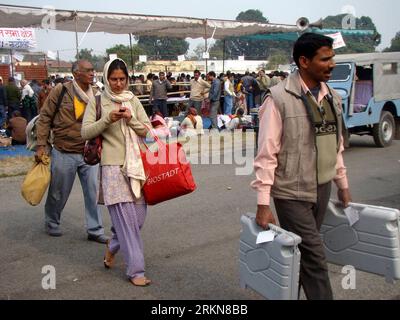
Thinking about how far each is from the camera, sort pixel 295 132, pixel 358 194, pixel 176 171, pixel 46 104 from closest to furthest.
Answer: pixel 295 132 → pixel 176 171 → pixel 46 104 → pixel 358 194

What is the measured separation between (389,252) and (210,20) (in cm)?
1564

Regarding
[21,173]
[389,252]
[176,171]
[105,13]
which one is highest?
[105,13]

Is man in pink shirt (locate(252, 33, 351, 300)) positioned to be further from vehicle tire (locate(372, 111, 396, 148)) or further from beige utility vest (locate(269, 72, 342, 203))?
vehicle tire (locate(372, 111, 396, 148))

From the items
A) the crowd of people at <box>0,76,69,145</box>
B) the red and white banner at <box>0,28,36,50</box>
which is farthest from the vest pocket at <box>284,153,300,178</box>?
the red and white banner at <box>0,28,36,50</box>

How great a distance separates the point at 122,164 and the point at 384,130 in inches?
366

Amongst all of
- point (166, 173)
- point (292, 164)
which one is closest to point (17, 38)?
point (166, 173)

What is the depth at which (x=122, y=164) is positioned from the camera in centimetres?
411

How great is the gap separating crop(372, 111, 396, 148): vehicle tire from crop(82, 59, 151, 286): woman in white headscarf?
28.8 feet

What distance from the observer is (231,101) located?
18.5 m

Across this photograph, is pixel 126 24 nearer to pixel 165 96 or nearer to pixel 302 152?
pixel 165 96

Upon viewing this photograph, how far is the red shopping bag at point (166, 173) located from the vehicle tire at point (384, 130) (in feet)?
28.6
